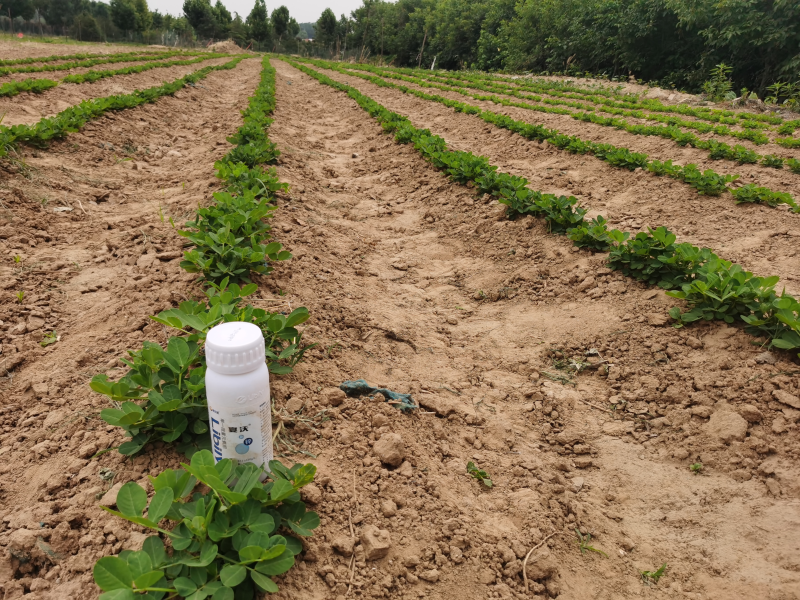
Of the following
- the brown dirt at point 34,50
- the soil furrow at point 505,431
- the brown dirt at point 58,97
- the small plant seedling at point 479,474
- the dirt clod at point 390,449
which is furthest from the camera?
the brown dirt at point 34,50

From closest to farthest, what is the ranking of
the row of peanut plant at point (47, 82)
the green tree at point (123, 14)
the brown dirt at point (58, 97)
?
1. the brown dirt at point (58, 97)
2. the row of peanut plant at point (47, 82)
3. the green tree at point (123, 14)

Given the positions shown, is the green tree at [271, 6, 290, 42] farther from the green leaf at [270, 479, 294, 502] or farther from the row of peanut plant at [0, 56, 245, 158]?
the green leaf at [270, 479, 294, 502]

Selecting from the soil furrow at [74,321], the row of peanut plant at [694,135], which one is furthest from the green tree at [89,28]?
the soil furrow at [74,321]

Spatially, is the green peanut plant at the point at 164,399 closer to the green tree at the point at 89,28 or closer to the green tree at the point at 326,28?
the green tree at the point at 326,28

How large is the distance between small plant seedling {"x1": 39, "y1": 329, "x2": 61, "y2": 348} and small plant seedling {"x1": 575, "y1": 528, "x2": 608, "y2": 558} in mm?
3542

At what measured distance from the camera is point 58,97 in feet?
37.9

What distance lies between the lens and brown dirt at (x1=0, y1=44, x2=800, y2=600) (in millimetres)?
1927

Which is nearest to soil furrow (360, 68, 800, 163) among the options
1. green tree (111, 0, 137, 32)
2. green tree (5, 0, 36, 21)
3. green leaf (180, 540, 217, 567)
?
green leaf (180, 540, 217, 567)

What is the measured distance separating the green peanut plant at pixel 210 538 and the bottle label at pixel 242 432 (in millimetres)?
60

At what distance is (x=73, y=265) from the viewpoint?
4.26 metres

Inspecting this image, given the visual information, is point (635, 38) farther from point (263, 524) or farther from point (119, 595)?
point (119, 595)

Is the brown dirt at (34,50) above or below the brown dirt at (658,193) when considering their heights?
above

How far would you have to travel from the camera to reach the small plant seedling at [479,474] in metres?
2.45

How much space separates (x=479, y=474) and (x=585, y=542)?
59 cm
